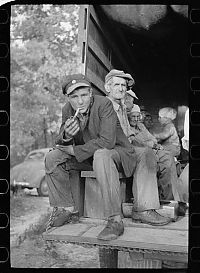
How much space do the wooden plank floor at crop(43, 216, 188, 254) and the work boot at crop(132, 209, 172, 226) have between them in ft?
0.04

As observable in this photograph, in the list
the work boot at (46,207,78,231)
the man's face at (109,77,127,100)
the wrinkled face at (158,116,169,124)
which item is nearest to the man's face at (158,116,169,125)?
the wrinkled face at (158,116,169,124)

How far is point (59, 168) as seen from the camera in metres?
1.13

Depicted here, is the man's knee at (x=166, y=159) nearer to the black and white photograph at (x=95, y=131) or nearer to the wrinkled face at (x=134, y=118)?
the black and white photograph at (x=95, y=131)

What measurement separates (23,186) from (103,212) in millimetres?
230

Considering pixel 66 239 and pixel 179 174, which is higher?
pixel 179 174

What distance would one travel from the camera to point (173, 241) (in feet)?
3.44

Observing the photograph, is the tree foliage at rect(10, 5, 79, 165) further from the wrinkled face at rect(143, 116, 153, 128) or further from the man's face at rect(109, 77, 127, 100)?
the wrinkled face at rect(143, 116, 153, 128)

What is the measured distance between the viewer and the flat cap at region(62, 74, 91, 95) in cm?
110

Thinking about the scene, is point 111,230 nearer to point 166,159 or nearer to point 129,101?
point 166,159

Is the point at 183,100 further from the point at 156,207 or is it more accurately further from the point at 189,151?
the point at 156,207

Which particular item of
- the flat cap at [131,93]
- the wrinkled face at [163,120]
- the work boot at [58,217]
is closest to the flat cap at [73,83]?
the flat cap at [131,93]

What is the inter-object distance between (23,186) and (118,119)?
0.32 meters

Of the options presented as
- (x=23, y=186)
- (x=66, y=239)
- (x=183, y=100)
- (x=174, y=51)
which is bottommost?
(x=66, y=239)
